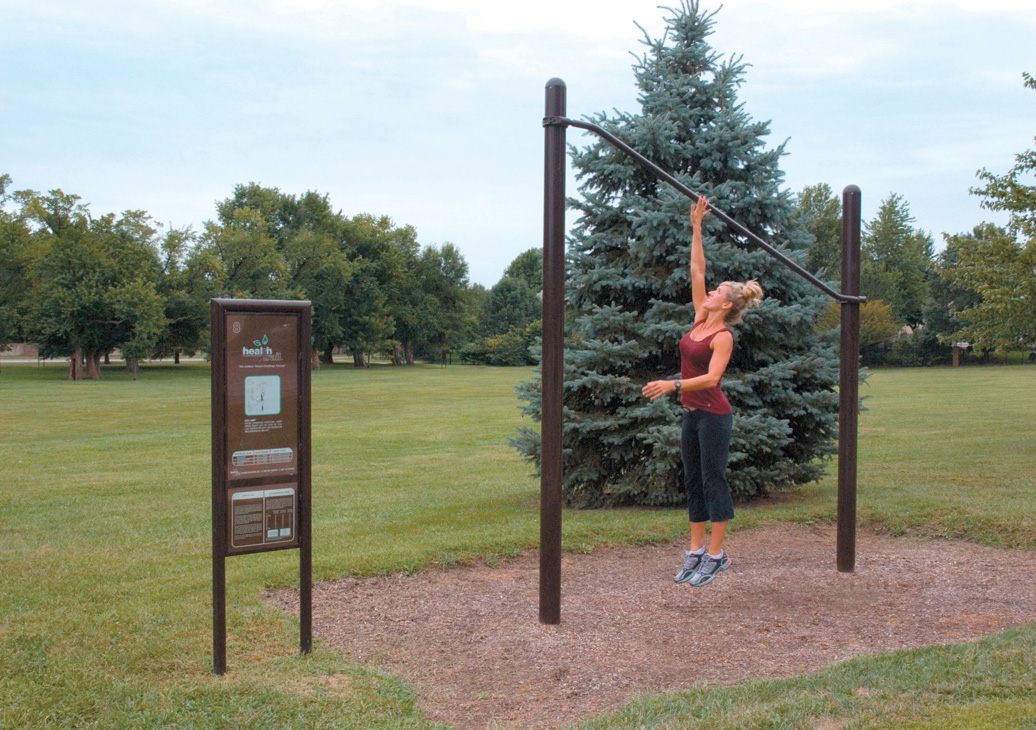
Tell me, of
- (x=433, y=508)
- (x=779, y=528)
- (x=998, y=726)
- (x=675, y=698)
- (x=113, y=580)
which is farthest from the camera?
(x=433, y=508)

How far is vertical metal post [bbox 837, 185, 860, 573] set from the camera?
734cm

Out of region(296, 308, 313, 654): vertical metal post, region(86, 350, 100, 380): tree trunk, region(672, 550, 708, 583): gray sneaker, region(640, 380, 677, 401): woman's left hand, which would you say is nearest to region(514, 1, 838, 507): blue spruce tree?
region(672, 550, 708, 583): gray sneaker

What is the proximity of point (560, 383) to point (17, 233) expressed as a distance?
62.6 m

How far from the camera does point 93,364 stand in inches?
2323

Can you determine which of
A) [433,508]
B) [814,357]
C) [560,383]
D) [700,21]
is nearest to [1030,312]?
[814,357]

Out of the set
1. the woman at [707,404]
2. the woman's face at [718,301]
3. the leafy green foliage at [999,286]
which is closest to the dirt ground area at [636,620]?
the woman at [707,404]

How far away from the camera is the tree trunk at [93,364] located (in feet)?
190

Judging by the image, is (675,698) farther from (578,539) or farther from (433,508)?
(433,508)

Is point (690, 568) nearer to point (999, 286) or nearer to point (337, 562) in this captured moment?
point (337, 562)

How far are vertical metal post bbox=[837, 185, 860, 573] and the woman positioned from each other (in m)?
1.74

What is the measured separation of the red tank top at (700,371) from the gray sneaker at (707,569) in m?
1.00

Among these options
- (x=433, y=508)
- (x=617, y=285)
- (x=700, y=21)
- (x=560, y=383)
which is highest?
(x=700, y=21)

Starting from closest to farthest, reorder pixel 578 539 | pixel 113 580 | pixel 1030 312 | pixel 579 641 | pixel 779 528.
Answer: pixel 579 641 → pixel 113 580 → pixel 578 539 → pixel 779 528 → pixel 1030 312

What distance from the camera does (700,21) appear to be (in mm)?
10711
